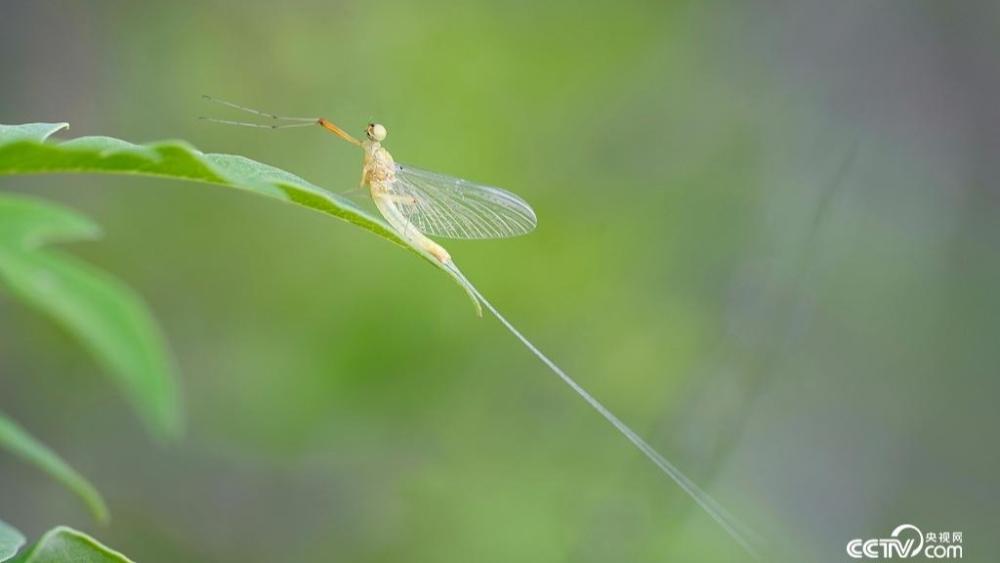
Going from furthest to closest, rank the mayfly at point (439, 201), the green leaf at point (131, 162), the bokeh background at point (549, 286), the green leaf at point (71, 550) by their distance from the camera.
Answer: the bokeh background at point (549, 286) → the mayfly at point (439, 201) → the green leaf at point (71, 550) → the green leaf at point (131, 162)

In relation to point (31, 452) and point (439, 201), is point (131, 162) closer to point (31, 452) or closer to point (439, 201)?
point (31, 452)

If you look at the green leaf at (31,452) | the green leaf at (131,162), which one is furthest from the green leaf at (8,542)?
the green leaf at (131,162)

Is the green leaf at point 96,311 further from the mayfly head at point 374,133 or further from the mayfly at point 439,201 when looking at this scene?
the mayfly head at point 374,133

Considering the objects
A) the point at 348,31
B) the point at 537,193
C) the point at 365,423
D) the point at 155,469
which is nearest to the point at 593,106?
the point at 537,193

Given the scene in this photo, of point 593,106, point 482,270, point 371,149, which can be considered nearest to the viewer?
point 371,149

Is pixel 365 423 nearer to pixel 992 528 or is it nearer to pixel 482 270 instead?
pixel 482 270

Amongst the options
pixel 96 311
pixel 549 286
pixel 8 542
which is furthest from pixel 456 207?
pixel 96 311
